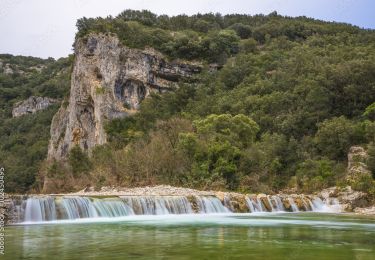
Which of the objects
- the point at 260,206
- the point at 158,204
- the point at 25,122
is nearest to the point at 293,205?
the point at 260,206

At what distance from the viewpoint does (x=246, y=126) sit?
4200 cm

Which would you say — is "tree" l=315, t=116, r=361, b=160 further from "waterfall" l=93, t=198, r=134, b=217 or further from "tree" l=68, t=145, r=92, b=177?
"waterfall" l=93, t=198, r=134, b=217

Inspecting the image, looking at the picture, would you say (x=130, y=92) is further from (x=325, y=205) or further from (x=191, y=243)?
(x=191, y=243)

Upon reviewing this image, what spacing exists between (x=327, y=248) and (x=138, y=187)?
2384 centimetres

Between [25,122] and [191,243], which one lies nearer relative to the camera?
[191,243]

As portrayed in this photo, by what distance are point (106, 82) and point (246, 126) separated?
88.8ft

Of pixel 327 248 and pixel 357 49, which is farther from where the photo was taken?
pixel 357 49

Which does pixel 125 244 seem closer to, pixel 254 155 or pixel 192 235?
pixel 192 235

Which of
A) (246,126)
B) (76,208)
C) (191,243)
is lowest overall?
(191,243)

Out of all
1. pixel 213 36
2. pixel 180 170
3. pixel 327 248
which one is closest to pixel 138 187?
pixel 180 170

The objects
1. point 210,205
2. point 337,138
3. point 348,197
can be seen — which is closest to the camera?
point 210,205

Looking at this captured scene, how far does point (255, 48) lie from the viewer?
251ft

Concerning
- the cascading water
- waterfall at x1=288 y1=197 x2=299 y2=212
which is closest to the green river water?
the cascading water

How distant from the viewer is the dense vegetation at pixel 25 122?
6951 cm
